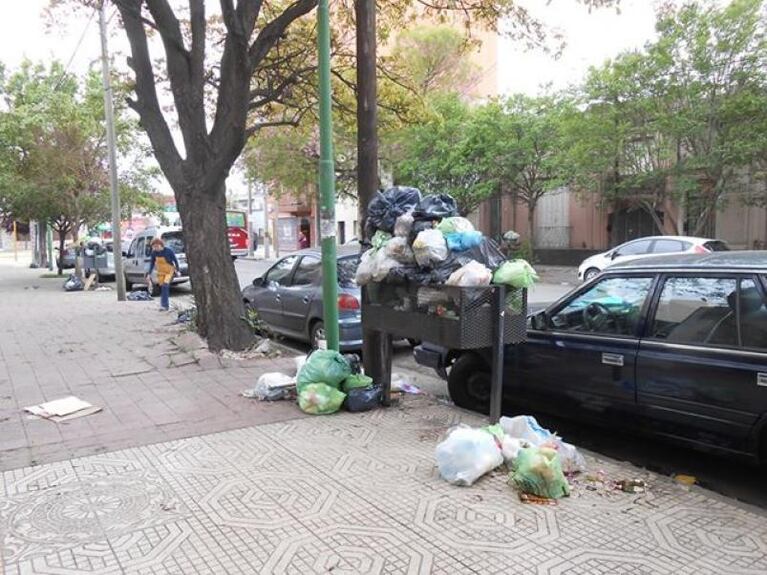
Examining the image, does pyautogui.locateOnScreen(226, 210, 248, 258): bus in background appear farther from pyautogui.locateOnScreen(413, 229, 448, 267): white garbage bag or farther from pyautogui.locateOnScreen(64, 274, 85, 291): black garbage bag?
pyautogui.locateOnScreen(413, 229, 448, 267): white garbage bag

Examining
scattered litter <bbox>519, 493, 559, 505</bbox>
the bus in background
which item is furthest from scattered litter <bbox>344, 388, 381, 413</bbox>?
the bus in background

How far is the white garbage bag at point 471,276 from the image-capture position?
464cm

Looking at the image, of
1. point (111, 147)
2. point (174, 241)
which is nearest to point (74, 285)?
point (174, 241)

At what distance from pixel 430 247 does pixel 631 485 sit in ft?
6.86

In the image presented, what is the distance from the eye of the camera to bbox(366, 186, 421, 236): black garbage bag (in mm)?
5314

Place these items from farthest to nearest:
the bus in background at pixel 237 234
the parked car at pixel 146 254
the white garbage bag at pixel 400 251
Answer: the bus in background at pixel 237 234 < the parked car at pixel 146 254 < the white garbage bag at pixel 400 251

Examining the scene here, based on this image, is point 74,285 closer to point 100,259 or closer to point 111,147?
point 100,259

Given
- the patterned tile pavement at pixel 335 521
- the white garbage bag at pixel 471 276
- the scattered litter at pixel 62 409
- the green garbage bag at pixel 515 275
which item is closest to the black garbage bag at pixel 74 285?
the scattered litter at pixel 62 409

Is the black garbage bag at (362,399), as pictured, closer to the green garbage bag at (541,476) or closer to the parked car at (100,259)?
the green garbage bag at (541,476)

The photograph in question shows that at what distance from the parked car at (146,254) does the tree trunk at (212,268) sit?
1025cm

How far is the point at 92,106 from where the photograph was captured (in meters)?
22.2

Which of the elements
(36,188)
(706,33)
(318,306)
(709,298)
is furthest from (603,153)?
(36,188)

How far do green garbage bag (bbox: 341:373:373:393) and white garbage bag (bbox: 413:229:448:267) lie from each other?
5.31 feet

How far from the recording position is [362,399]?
5840 mm
